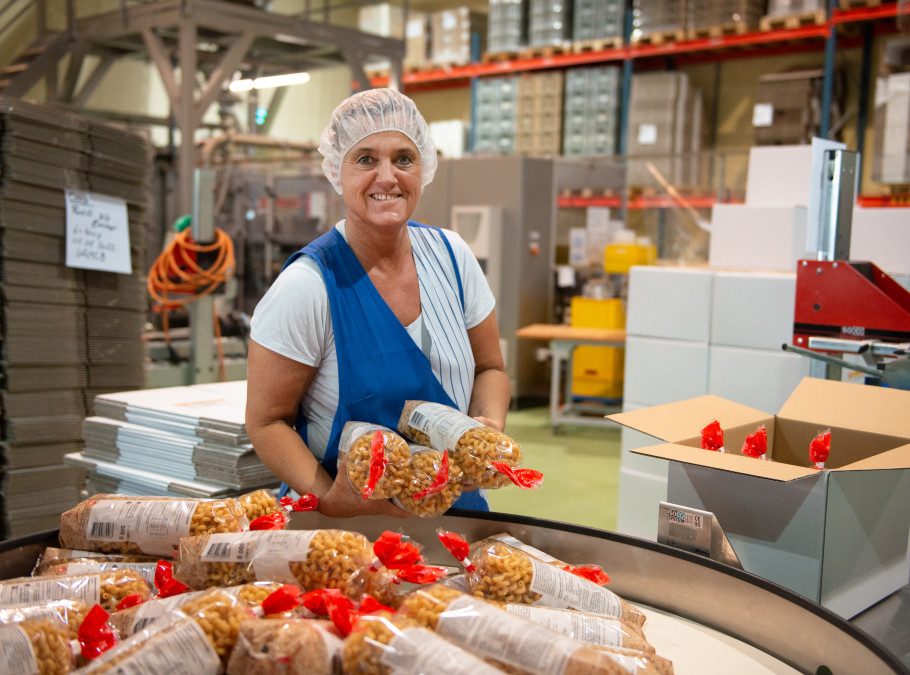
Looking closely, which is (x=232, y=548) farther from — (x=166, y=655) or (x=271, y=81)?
(x=271, y=81)

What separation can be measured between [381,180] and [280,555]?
2.42 ft

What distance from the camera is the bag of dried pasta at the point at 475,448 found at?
1.15 meters

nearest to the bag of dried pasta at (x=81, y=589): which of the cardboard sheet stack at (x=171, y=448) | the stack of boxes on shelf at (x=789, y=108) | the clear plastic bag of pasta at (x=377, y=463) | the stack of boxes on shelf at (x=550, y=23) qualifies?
the clear plastic bag of pasta at (x=377, y=463)

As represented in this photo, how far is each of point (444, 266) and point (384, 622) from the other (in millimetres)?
939

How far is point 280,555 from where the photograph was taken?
0.97m

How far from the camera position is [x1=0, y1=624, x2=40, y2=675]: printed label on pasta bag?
0.81 meters

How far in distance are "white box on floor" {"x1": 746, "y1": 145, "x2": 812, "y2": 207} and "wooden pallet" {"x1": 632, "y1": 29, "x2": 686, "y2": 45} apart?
4596 mm

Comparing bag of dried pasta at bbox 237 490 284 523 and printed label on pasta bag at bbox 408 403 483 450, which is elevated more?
printed label on pasta bag at bbox 408 403 483 450

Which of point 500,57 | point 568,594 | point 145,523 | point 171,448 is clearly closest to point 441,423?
point 568,594

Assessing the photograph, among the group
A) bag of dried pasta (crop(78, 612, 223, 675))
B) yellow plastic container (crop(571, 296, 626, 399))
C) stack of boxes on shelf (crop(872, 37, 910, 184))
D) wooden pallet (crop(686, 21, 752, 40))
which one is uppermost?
wooden pallet (crop(686, 21, 752, 40))

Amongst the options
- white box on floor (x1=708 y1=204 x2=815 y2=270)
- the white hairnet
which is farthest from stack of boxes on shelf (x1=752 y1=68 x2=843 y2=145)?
the white hairnet

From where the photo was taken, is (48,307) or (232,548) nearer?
(232,548)

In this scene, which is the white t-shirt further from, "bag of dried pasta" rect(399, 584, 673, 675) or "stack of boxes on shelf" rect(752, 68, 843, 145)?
"stack of boxes on shelf" rect(752, 68, 843, 145)

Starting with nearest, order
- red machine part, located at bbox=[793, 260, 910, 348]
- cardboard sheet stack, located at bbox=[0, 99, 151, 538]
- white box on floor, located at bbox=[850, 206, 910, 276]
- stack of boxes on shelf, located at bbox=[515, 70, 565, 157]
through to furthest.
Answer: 1. red machine part, located at bbox=[793, 260, 910, 348]
2. cardboard sheet stack, located at bbox=[0, 99, 151, 538]
3. white box on floor, located at bbox=[850, 206, 910, 276]
4. stack of boxes on shelf, located at bbox=[515, 70, 565, 157]
